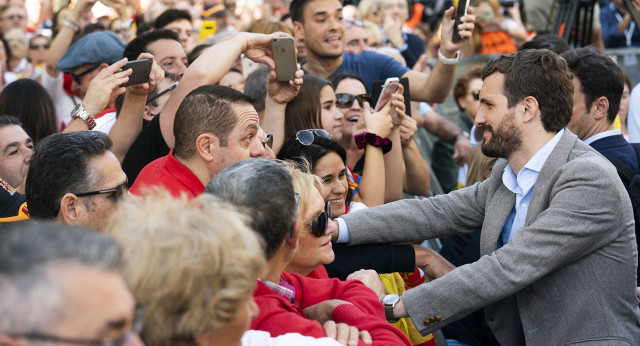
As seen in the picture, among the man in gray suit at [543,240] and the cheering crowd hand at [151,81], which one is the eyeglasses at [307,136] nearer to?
the man in gray suit at [543,240]

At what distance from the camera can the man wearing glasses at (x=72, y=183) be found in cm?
267

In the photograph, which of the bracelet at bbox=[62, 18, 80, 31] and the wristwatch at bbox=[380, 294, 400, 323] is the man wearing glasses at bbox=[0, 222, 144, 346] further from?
the bracelet at bbox=[62, 18, 80, 31]

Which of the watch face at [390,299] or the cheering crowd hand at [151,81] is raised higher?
the cheering crowd hand at [151,81]

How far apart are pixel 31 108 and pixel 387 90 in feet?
7.62

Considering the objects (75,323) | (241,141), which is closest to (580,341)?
(241,141)

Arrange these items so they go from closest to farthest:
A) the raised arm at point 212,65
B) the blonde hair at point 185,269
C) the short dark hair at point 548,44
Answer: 1. the blonde hair at point 185,269
2. the raised arm at point 212,65
3. the short dark hair at point 548,44

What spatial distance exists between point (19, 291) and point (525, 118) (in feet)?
8.29

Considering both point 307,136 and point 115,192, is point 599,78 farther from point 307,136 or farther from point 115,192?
point 115,192

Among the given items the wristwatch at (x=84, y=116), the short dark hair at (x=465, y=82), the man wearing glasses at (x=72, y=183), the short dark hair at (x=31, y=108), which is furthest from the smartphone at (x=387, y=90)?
the short dark hair at (x=465, y=82)

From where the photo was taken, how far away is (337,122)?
4.62 m

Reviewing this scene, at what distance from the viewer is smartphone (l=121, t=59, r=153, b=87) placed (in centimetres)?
388

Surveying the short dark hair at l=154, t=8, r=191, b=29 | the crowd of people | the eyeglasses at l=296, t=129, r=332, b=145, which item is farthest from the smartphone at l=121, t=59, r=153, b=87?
the short dark hair at l=154, t=8, r=191, b=29

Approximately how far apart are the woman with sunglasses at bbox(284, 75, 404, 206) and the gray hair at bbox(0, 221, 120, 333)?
2.97m

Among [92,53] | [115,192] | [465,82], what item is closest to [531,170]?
[115,192]
